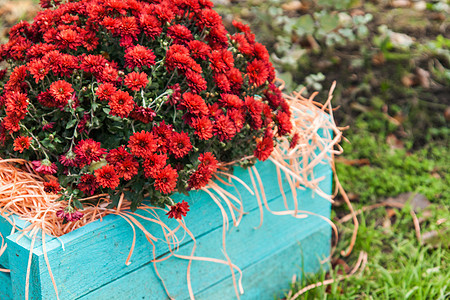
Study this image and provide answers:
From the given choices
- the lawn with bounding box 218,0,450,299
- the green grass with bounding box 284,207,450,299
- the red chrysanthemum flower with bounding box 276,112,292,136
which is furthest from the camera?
the lawn with bounding box 218,0,450,299

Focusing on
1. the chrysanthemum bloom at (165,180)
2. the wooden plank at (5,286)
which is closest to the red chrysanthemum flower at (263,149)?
the chrysanthemum bloom at (165,180)

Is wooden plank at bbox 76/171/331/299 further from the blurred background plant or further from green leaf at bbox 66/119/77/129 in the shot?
green leaf at bbox 66/119/77/129

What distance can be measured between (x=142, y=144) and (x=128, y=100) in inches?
4.8

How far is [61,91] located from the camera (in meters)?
1.24

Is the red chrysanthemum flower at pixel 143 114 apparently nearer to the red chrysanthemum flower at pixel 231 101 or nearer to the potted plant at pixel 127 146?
the potted plant at pixel 127 146

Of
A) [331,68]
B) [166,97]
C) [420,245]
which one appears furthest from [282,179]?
[331,68]

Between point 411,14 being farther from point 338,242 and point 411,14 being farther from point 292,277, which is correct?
point 292,277

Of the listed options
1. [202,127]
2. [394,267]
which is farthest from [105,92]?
[394,267]

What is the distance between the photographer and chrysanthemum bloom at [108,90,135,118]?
4.03 ft

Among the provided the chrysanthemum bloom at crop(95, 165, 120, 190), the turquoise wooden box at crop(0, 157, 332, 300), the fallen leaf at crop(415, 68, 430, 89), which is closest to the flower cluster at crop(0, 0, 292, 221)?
the chrysanthemum bloom at crop(95, 165, 120, 190)

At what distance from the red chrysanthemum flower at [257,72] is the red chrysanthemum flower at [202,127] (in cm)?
27

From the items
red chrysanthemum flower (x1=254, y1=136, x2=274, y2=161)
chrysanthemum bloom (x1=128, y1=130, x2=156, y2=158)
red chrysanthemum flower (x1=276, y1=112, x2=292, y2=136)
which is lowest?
red chrysanthemum flower (x1=254, y1=136, x2=274, y2=161)

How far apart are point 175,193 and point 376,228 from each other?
4.43 ft

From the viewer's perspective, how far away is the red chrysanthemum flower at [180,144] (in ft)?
4.23
